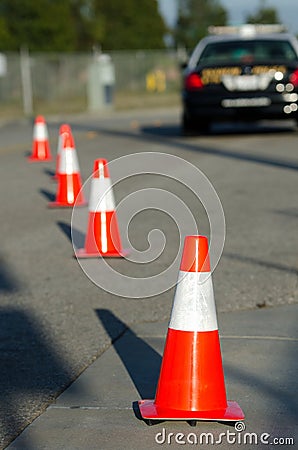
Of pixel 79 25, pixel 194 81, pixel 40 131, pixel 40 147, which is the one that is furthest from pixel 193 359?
pixel 79 25

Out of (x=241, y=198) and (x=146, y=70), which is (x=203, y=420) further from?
(x=146, y=70)

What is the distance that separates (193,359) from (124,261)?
Answer: 3527 mm

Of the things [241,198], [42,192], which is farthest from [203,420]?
[42,192]

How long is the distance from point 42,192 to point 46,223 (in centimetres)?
226

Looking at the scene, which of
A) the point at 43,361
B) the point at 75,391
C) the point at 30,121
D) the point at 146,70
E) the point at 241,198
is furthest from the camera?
the point at 146,70

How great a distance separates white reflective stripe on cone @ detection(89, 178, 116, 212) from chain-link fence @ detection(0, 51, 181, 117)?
26413 mm

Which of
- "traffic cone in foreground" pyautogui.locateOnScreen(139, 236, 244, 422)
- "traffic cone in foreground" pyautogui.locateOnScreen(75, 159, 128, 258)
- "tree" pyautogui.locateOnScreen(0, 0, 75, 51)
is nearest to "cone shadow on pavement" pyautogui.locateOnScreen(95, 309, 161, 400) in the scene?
"traffic cone in foreground" pyautogui.locateOnScreen(139, 236, 244, 422)

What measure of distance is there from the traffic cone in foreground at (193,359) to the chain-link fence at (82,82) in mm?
30247

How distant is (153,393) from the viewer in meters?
4.63

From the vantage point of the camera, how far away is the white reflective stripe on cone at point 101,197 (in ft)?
25.7

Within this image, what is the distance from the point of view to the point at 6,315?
620 cm

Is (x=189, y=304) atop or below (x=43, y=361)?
atop

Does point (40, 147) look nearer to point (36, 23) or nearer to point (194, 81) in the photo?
point (194, 81)

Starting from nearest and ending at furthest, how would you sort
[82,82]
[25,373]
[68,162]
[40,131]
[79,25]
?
[25,373] < [68,162] < [40,131] < [82,82] < [79,25]
